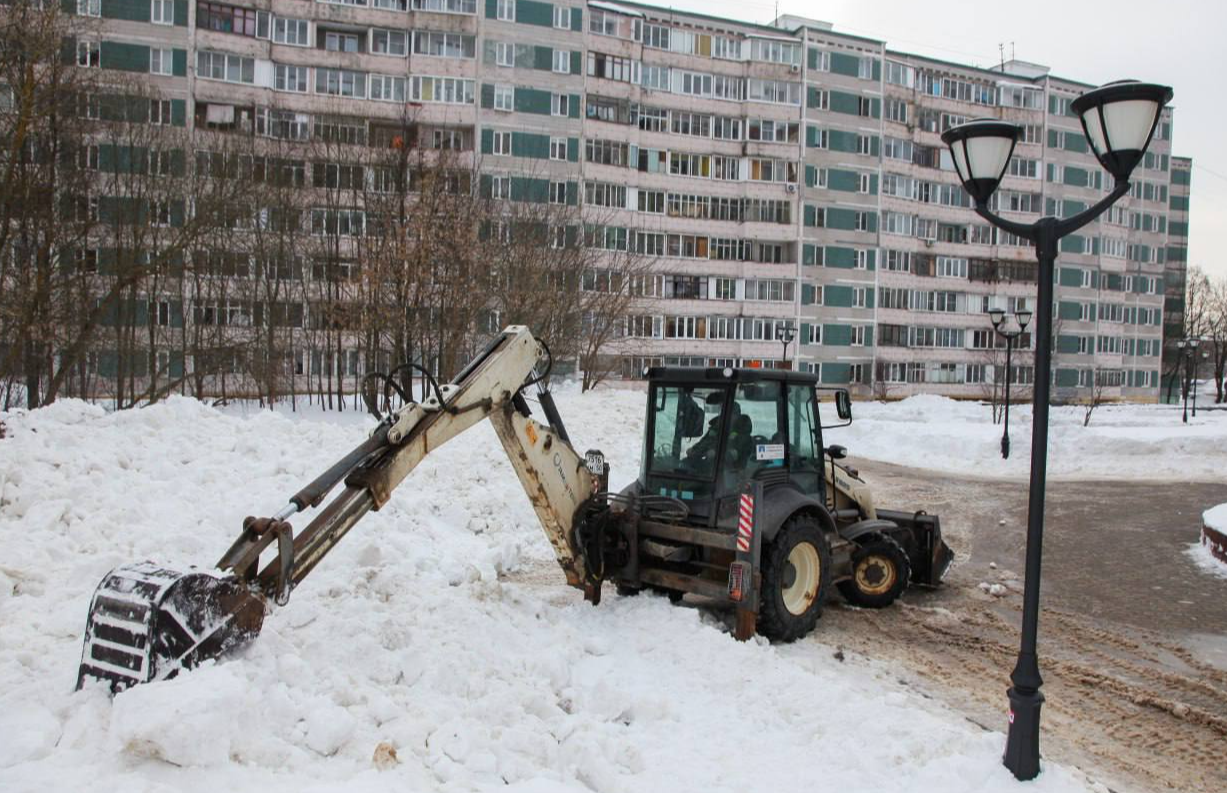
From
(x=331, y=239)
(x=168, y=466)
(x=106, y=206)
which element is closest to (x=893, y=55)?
(x=331, y=239)

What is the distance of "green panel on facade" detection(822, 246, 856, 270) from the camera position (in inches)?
2256

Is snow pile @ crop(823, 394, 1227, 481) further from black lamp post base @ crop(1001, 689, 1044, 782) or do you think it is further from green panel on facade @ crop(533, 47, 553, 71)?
green panel on facade @ crop(533, 47, 553, 71)

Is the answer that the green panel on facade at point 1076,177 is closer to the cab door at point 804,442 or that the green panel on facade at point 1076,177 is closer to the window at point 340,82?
the window at point 340,82

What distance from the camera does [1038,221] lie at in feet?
19.5

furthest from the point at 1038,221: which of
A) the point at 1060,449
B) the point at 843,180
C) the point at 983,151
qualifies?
the point at 843,180

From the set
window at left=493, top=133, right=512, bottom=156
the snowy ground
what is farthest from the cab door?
window at left=493, top=133, right=512, bottom=156

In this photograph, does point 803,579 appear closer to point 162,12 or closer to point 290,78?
point 290,78

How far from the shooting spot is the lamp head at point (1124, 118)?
219 inches

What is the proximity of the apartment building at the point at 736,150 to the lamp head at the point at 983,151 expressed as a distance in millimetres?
31167

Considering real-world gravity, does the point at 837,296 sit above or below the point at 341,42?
below

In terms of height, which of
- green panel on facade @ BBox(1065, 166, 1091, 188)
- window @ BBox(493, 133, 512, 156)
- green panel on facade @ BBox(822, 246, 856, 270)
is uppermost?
green panel on facade @ BBox(1065, 166, 1091, 188)

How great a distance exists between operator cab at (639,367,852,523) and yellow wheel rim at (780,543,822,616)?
68 centimetres

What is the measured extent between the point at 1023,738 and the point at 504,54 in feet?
159

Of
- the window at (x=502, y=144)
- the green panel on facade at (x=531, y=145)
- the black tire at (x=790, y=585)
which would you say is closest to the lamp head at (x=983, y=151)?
the black tire at (x=790, y=585)
